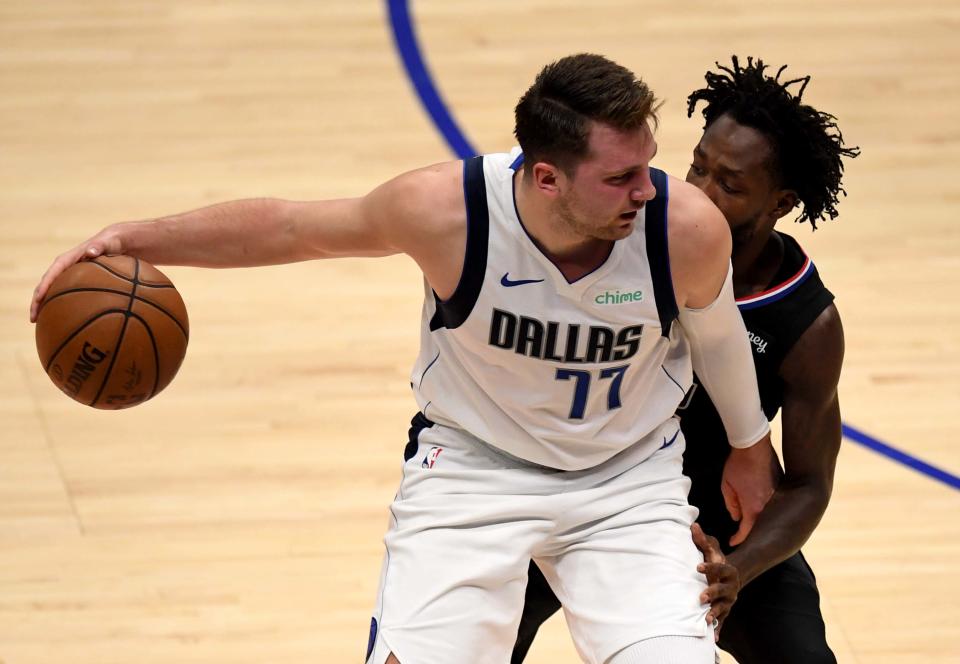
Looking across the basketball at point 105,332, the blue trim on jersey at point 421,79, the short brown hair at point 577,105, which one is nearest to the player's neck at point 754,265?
the short brown hair at point 577,105

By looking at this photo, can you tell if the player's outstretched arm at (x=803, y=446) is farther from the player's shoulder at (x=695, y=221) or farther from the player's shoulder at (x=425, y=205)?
the player's shoulder at (x=425, y=205)

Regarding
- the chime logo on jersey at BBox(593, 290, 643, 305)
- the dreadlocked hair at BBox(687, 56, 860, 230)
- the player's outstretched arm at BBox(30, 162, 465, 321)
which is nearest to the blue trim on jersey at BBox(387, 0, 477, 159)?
the dreadlocked hair at BBox(687, 56, 860, 230)

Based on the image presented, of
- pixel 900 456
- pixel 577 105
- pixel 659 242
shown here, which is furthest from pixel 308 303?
pixel 577 105

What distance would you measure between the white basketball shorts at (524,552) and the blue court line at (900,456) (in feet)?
6.62

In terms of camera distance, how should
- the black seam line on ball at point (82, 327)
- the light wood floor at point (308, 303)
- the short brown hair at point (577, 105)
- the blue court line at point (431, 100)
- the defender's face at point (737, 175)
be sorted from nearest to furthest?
the short brown hair at point (577, 105)
the black seam line on ball at point (82, 327)
the defender's face at point (737, 175)
the light wood floor at point (308, 303)
the blue court line at point (431, 100)

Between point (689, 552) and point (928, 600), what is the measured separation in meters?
1.65

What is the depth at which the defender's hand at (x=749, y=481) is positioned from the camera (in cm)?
364

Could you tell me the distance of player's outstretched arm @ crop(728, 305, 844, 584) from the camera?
11.7 ft

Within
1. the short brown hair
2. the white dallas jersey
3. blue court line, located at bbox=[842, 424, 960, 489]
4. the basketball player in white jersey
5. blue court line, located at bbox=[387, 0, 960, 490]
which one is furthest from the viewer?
blue court line, located at bbox=[387, 0, 960, 490]

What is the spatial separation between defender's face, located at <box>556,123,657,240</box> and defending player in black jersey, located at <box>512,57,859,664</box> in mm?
444

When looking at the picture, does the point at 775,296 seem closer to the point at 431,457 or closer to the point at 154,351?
the point at 431,457

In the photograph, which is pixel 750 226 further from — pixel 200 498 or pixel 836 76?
pixel 836 76

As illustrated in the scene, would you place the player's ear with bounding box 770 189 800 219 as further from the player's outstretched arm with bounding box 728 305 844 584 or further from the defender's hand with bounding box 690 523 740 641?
the defender's hand with bounding box 690 523 740 641

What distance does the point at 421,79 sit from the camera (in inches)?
309
